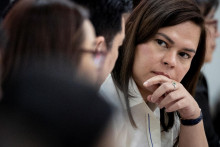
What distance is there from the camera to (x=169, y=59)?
2.57 feet

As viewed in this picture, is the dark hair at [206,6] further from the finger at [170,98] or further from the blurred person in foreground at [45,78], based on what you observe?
the blurred person in foreground at [45,78]

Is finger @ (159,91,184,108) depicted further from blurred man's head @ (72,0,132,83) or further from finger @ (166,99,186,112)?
blurred man's head @ (72,0,132,83)

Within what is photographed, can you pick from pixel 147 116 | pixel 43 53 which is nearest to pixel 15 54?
pixel 43 53

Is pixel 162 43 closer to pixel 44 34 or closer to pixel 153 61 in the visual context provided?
pixel 153 61

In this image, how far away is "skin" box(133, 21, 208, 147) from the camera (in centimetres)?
78

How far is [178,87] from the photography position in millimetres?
795

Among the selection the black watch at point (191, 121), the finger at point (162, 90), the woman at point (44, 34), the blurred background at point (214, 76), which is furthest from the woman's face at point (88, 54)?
the blurred background at point (214, 76)

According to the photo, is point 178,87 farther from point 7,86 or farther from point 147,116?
point 7,86

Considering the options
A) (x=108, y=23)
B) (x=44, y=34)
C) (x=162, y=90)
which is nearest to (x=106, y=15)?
(x=108, y=23)

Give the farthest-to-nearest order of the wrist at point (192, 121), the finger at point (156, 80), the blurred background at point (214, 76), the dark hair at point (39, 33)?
the blurred background at point (214, 76)
the wrist at point (192, 121)
the finger at point (156, 80)
the dark hair at point (39, 33)

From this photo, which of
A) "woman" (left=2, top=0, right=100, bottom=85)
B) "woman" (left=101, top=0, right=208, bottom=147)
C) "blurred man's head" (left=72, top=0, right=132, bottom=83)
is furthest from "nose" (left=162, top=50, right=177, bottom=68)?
"woman" (left=2, top=0, right=100, bottom=85)

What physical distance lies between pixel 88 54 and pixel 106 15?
91mm

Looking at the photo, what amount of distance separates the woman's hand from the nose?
0.04 m

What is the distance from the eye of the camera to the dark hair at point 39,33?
0.56m
